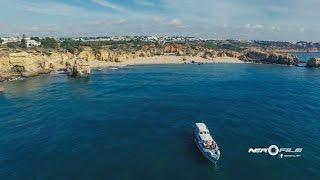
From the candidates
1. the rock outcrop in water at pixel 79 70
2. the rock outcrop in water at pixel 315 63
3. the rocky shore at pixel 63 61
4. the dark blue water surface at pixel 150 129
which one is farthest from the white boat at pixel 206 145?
the rock outcrop in water at pixel 315 63

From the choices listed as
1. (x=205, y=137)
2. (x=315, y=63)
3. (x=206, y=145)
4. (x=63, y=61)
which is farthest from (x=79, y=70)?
(x=315, y=63)

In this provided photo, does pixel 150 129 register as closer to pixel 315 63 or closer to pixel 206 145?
pixel 206 145

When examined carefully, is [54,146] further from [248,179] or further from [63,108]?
[248,179]

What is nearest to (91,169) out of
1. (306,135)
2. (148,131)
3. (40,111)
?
A: (148,131)

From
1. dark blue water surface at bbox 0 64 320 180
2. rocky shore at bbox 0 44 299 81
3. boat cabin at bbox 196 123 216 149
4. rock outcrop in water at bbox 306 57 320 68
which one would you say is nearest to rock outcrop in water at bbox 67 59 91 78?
rocky shore at bbox 0 44 299 81

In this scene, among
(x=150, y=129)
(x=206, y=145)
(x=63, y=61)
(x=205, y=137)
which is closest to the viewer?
(x=206, y=145)
